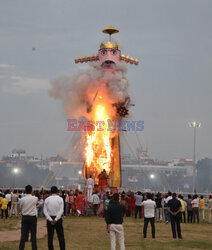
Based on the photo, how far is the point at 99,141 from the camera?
4591 cm

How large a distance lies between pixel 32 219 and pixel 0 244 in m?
3.82

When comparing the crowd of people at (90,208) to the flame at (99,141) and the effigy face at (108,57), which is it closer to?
the flame at (99,141)

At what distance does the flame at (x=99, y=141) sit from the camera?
4550 cm

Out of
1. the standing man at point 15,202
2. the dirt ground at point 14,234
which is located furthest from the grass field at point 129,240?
the standing man at point 15,202

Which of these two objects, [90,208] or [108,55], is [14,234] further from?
[108,55]

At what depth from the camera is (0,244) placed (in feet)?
54.3

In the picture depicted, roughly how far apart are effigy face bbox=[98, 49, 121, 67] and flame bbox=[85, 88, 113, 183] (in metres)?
3.61

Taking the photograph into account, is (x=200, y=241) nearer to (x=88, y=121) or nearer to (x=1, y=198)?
(x=1, y=198)

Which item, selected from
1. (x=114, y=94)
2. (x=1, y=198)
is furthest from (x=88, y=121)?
(x=1, y=198)

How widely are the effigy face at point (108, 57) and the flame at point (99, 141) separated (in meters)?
3.61

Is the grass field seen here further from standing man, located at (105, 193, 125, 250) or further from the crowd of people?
standing man, located at (105, 193, 125, 250)

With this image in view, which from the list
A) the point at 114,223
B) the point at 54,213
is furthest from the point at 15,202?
the point at 114,223

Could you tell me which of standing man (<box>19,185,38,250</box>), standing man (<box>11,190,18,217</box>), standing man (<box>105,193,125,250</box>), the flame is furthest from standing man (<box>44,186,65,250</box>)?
the flame

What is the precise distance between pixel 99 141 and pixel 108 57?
8453 mm
